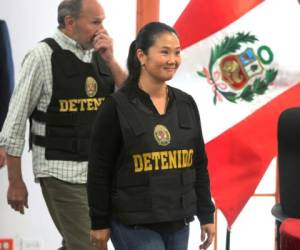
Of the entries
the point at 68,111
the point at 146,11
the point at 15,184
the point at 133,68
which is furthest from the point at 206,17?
the point at 15,184

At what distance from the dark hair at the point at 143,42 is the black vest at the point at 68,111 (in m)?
0.46

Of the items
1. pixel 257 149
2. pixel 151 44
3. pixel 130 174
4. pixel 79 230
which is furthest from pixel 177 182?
pixel 257 149

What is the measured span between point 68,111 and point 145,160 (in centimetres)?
64

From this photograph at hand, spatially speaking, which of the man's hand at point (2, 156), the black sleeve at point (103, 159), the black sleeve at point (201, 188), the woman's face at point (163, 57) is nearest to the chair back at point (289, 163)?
the black sleeve at point (201, 188)

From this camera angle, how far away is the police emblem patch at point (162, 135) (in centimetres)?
196

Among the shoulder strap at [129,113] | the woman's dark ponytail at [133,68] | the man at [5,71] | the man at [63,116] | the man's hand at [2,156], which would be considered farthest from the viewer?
the man at [5,71]

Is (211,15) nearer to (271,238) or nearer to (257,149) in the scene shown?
(257,149)

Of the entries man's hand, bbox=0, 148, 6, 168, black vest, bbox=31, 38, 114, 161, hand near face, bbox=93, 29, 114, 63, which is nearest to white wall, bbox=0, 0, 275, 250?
man's hand, bbox=0, 148, 6, 168

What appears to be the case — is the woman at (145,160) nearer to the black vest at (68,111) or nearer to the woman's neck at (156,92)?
the woman's neck at (156,92)

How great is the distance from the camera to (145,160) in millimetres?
1956

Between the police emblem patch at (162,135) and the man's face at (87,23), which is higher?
the man's face at (87,23)

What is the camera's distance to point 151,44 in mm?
2006

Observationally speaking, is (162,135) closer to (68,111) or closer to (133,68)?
(133,68)

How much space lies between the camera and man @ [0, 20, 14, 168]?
9.70 ft
